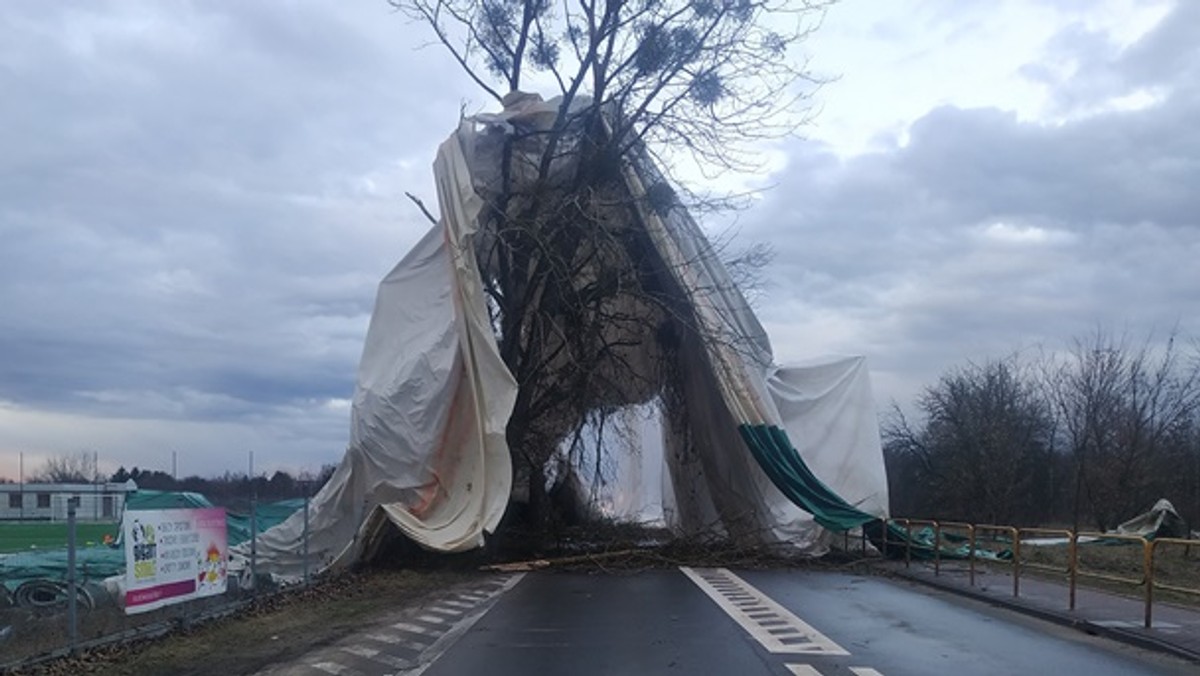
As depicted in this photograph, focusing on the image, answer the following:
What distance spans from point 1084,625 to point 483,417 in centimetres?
1316

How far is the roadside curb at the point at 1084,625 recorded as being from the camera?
12.4 meters

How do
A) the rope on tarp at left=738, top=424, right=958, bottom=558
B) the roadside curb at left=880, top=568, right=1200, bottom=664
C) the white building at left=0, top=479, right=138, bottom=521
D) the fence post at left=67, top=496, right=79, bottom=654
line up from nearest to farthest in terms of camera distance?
the fence post at left=67, top=496, right=79, bottom=654
the roadside curb at left=880, top=568, right=1200, bottom=664
the rope on tarp at left=738, top=424, right=958, bottom=558
the white building at left=0, top=479, right=138, bottom=521

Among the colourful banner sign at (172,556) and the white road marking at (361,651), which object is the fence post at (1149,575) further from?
the colourful banner sign at (172,556)

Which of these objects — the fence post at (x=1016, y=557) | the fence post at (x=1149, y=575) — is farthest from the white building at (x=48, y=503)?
the fence post at (x=1149, y=575)

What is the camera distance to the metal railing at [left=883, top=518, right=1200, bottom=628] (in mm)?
14391

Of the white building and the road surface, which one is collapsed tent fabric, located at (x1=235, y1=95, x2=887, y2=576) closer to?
the road surface

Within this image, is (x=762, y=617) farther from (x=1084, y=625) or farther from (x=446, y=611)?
(x=446, y=611)

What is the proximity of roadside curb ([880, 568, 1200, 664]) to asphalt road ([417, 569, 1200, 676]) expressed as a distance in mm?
209

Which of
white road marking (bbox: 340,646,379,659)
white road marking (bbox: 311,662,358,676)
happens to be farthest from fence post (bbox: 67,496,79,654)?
white road marking (bbox: 340,646,379,659)

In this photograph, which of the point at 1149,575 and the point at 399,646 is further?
the point at 1149,575

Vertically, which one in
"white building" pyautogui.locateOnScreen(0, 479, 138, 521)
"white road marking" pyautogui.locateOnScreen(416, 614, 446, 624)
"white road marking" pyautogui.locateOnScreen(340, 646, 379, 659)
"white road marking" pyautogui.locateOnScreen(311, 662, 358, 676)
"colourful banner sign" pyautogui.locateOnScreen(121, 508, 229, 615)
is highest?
"colourful banner sign" pyautogui.locateOnScreen(121, 508, 229, 615)

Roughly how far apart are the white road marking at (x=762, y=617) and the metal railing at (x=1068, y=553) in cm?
392

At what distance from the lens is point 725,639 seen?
13250 millimetres

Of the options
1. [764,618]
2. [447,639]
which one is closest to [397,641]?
[447,639]
